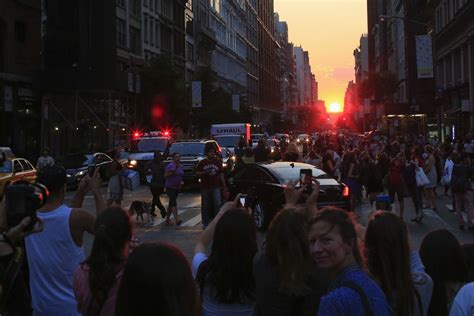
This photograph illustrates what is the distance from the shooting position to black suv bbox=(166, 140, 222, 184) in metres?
24.0

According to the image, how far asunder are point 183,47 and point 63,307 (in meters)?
65.5

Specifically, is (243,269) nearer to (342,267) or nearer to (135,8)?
(342,267)

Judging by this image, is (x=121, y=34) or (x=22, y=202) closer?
(x=22, y=202)

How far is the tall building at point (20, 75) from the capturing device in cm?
3559

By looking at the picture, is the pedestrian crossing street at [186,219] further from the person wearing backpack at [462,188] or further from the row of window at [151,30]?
the row of window at [151,30]

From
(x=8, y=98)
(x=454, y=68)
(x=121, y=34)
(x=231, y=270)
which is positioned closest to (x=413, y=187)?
(x=231, y=270)

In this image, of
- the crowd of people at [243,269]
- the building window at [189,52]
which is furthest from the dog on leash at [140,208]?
the building window at [189,52]

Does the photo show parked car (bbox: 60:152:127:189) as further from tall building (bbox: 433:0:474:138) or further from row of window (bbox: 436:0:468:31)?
row of window (bbox: 436:0:468:31)

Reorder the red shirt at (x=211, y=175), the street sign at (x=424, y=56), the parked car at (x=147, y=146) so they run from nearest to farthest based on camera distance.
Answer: the red shirt at (x=211, y=175), the parked car at (x=147, y=146), the street sign at (x=424, y=56)

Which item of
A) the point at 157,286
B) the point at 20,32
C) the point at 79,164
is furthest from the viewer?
the point at 20,32

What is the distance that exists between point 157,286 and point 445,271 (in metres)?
2.05

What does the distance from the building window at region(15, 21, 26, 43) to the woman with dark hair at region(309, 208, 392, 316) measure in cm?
3779

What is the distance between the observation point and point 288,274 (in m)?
Answer: 3.50

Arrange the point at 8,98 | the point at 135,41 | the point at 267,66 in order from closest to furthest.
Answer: the point at 8,98 → the point at 135,41 → the point at 267,66
